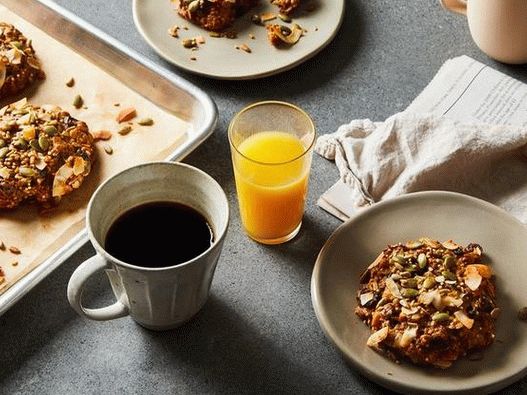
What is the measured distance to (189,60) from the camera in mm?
1358

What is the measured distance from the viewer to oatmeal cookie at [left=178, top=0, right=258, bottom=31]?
54.8 inches

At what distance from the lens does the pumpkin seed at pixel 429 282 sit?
977 mm

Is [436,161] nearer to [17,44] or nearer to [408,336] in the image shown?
[408,336]

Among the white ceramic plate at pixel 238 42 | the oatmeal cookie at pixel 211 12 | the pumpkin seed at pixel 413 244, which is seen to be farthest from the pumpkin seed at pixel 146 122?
the pumpkin seed at pixel 413 244

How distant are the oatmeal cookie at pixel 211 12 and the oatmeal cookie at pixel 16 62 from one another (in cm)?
26

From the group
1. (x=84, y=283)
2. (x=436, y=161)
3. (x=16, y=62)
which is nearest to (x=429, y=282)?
(x=436, y=161)

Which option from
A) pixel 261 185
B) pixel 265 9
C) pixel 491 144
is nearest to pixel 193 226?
pixel 261 185

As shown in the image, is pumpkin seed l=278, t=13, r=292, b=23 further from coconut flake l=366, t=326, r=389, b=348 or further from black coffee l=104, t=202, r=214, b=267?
coconut flake l=366, t=326, r=389, b=348

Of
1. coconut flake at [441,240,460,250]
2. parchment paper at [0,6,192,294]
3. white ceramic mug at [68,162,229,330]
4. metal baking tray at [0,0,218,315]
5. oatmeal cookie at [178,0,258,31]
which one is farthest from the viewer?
oatmeal cookie at [178,0,258,31]

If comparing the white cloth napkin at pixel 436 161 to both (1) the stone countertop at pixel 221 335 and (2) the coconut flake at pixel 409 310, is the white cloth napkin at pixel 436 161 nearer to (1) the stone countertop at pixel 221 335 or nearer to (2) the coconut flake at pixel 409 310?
(1) the stone countertop at pixel 221 335

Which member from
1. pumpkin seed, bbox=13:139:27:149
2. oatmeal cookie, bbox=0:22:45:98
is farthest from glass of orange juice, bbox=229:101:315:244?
oatmeal cookie, bbox=0:22:45:98

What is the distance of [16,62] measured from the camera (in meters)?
1.32

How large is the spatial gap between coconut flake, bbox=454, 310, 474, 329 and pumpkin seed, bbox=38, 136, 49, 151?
0.62 m

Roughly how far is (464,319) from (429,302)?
0.04 metres
